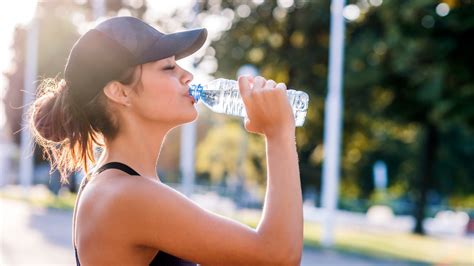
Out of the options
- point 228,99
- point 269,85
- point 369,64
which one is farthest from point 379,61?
point 269,85

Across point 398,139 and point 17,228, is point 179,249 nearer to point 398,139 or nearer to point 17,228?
point 17,228

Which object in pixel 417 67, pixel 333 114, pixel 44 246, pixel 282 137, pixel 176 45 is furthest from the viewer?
pixel 417 67

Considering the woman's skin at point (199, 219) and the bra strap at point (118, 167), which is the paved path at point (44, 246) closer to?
the bra strap at point (118, 167)

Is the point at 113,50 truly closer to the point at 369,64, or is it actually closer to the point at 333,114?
the point at 333,114

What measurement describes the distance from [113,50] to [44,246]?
38.7 feet

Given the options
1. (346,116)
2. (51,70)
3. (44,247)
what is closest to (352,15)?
(346,116)

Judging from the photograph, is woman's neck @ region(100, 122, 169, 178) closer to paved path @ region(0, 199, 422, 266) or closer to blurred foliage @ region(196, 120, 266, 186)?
paved path @ region(0, 199, 422, 266)

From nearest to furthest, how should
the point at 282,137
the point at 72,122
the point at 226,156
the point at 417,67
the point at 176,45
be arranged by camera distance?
the point at 282,137 → the point at 176,45 → the point at 72,122 → the point at 417,67 → the point at 226,156

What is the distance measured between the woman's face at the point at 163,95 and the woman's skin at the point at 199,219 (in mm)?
208

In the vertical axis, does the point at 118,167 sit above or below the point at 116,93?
below

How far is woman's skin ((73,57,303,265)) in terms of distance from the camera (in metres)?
1.88

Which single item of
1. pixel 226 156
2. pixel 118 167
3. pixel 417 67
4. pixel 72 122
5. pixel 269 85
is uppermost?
pixel 417 67

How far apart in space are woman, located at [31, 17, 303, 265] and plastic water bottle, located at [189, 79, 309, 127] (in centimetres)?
50

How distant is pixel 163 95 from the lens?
2.16 metres
